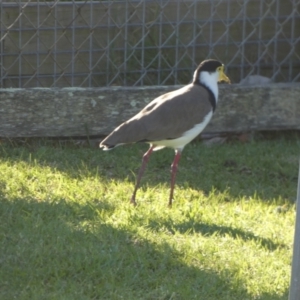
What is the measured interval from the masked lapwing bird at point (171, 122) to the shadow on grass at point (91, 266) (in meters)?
0.60

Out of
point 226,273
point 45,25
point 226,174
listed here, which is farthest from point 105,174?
point 226,273

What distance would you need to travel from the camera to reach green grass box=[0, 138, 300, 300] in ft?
13.7

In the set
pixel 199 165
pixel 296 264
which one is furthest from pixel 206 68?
pixel 296 264

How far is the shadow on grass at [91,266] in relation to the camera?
160 inches

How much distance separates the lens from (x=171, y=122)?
17.5 ft

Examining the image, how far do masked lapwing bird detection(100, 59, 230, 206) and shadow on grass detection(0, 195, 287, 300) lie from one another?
0.60 meters

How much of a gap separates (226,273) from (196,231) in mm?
577

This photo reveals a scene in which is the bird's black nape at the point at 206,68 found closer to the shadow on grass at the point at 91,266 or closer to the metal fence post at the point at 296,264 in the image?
the shadow on grass at the point at 91,266

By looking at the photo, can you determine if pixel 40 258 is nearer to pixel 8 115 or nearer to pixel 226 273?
pixel 226 273

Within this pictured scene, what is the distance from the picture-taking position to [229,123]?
255 inches

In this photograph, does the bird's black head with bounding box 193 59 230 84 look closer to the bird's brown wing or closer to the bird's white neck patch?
the bird's white neck patch

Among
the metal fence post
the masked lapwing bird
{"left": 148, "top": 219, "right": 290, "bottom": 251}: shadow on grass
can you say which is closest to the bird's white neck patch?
the masked lapwing bird

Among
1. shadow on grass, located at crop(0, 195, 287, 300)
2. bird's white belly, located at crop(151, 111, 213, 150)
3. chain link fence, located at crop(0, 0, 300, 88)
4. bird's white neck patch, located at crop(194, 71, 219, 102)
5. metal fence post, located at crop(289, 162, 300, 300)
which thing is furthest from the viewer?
chain link fence, located at crop(0, 0, 300, 88)

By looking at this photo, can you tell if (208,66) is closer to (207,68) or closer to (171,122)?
(207,68)
